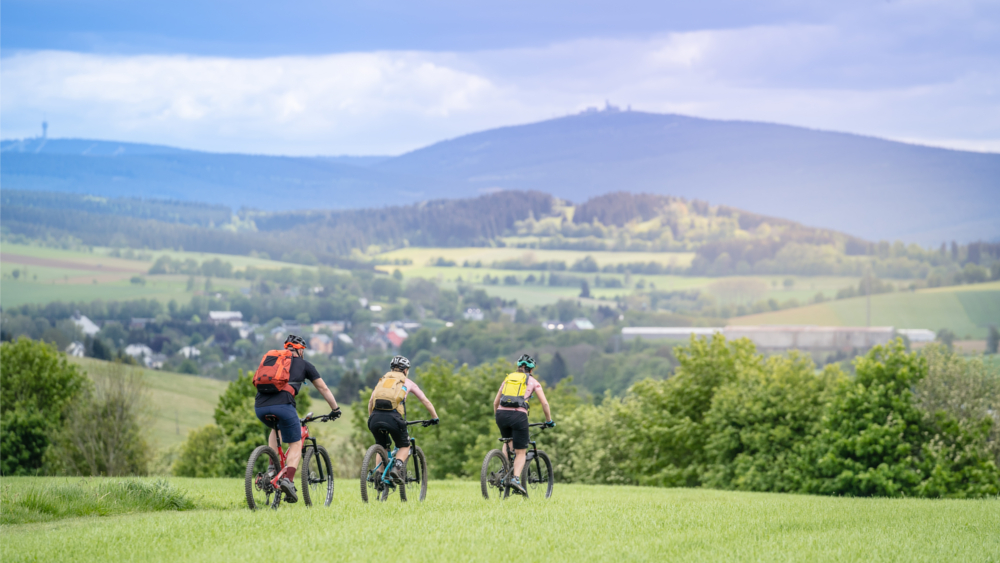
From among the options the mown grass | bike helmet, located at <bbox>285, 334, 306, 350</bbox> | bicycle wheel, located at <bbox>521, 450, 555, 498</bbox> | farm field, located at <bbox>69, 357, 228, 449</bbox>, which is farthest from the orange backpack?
farm field, located at <bbox>69, 357, 228, 449</bbox>

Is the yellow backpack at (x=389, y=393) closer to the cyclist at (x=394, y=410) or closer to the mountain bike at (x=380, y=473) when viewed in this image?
the cyclist at (x=394, y=410)

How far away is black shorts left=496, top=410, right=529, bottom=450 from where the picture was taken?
14.6 metres

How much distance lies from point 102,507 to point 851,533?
10.3 m

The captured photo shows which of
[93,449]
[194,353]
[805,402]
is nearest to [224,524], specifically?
[805,402]

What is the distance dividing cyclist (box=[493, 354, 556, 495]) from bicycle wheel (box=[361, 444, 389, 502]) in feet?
6.34

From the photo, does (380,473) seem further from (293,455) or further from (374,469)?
(293,455)

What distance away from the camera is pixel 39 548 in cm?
986

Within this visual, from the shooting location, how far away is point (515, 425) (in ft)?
47.8

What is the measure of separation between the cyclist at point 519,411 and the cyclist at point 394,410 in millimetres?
1422

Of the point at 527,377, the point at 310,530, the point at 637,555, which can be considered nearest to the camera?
the point at 637,555

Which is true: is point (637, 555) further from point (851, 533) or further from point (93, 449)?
point (93, 449)

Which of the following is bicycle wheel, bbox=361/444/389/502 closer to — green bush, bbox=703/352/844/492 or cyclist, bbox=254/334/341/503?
cyclist, bbox=254/334/341/503

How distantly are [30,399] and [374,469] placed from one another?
3540 centimetres

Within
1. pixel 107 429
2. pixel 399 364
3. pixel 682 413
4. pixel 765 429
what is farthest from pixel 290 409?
pixel 107 429
